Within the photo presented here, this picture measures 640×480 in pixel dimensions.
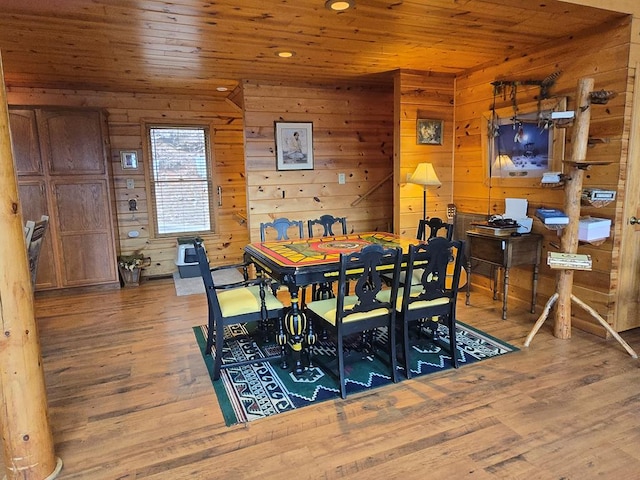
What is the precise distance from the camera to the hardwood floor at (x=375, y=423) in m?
1.90

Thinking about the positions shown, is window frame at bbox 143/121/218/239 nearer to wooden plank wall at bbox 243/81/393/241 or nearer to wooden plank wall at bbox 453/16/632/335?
wooden plank wall at bbox 243/81/393/241

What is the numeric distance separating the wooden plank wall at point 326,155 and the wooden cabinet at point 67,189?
178 cm

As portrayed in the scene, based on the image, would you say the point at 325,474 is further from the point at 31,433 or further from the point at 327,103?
the point at 327,103

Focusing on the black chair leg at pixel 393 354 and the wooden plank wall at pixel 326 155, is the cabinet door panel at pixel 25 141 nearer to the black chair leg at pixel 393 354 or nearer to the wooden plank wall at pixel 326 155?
the wooden plank wall at pixel 326 155

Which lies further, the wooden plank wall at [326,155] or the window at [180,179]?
the window at [180,179]

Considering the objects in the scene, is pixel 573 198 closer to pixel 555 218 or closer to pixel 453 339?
pixel 555 218

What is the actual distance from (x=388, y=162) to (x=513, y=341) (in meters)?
2.97

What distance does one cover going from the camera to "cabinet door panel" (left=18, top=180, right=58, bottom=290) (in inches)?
180

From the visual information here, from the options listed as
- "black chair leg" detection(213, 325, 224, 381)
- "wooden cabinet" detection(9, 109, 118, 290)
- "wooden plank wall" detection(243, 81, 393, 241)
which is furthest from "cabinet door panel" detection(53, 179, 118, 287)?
"black chair leg" detection(213, 325, 224, 381)

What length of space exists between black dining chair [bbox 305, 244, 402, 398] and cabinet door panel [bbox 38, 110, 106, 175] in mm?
3520

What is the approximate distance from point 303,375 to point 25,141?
4.09 m

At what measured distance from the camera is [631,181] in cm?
315

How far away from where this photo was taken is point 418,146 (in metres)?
4.61

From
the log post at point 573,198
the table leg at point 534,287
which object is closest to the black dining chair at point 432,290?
the log post at point 573,198
